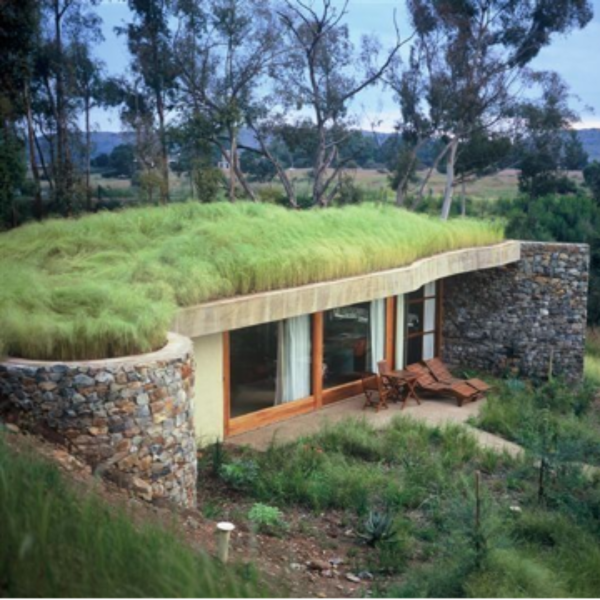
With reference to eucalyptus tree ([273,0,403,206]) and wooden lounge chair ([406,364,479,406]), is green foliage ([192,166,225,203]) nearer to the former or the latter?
eucalyptus tree ([273,0,403,206])

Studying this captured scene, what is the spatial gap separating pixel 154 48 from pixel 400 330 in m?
14.2

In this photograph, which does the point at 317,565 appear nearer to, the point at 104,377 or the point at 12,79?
the point at 104,377

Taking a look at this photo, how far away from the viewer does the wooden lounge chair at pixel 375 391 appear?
1209 cm

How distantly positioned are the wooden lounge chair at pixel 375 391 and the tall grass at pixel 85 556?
24.4 feet

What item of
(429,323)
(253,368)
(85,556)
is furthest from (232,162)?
(85,556)

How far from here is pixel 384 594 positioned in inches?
241

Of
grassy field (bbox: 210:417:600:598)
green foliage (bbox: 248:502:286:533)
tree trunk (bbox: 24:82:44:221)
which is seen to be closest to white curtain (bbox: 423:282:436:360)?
grassy field (bbox: 210:417:600:598)

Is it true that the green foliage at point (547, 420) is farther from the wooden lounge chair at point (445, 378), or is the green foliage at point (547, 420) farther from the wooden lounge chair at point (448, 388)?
the wooden lounge chair at point (448, 388)

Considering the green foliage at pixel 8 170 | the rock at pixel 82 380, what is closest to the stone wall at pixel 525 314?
the green foliage at pixel 8 170

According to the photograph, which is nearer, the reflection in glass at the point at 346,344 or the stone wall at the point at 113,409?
the stone wall at the point at 113,409

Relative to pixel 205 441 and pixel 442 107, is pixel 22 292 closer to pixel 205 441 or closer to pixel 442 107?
pixel 205 441

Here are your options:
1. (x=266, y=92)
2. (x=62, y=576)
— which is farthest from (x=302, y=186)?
(x=62, y=576)

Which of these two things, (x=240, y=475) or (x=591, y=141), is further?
(x=591, y=141)

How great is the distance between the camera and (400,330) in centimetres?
1399
